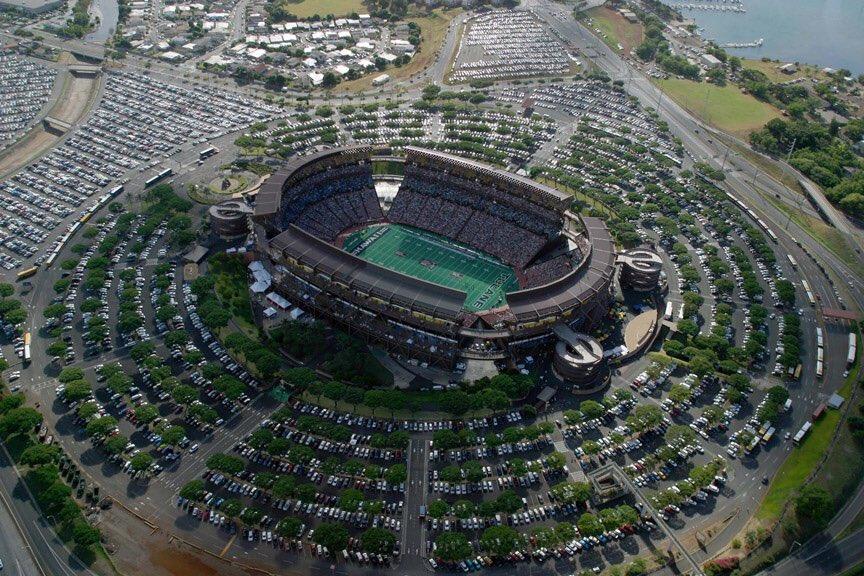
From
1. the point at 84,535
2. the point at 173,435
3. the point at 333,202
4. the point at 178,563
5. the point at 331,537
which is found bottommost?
the point at 178,563

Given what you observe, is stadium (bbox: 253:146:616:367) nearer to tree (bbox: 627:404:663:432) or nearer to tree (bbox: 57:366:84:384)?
tree (bbox: 627:404:663:432)

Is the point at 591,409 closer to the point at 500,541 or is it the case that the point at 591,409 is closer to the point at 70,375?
the point at 500,541

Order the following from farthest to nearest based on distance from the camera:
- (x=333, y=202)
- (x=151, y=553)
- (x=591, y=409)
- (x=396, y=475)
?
(x=333, y=202)
(x=591, y=409)
(x=396, y=475)
(x=151, y=553)

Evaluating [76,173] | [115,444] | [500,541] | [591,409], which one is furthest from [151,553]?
[76,173]

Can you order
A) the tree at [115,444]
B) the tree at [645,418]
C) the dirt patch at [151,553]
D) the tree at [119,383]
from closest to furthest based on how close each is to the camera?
the dirt patch at [151,553], the tree at [115,444], the tree at [645,418], the tree at [119,383]

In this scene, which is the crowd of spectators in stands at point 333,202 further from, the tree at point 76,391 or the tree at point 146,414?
the tree at point 76,391

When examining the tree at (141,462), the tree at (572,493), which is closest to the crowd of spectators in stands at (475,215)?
the tree at (572,493)

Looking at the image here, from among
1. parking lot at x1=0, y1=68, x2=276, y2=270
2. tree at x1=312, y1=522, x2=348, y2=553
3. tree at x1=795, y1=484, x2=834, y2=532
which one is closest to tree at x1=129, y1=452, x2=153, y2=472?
tree at x1=312, y1=522, x2=348, y2=553
